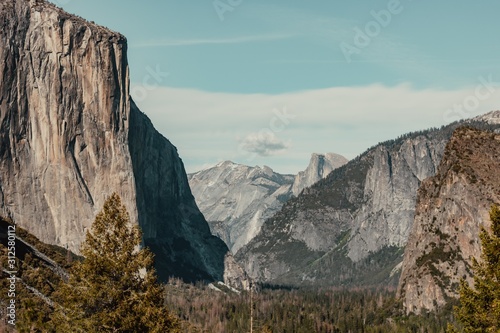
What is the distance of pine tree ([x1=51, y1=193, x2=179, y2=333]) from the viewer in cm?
3500

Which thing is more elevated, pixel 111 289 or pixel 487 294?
pixel 111 289

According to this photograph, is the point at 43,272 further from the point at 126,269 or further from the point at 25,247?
the point at 126,269

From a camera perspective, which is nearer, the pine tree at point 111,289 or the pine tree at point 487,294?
the pine tree at point 111,289

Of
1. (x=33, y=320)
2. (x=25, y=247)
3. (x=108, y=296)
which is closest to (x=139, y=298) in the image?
(x=108, y=296)

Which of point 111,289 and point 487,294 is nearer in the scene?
point 111,289

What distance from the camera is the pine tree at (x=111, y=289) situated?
115ft

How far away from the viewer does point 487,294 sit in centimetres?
3903

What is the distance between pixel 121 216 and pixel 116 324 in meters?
6.63

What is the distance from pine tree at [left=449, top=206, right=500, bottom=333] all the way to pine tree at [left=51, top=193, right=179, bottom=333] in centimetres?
1964

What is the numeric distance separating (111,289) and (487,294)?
24356 millimetres

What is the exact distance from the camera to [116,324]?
116 feet

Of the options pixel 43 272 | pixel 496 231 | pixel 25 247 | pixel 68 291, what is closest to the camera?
pixel 68 291

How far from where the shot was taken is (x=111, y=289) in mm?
35688

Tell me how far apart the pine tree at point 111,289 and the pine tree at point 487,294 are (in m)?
19.6
